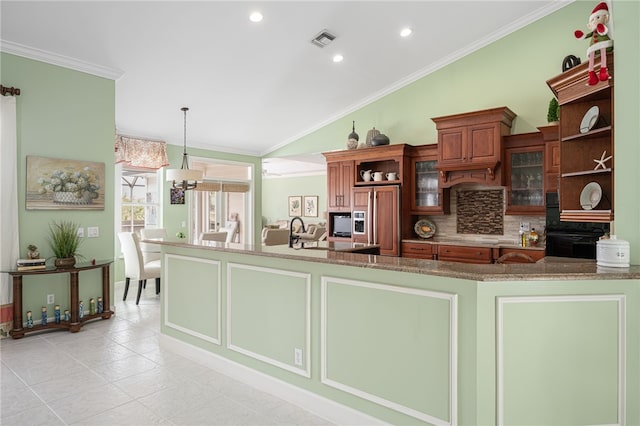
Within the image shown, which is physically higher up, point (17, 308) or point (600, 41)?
point (600, 41)

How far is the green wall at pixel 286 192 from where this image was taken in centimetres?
1239

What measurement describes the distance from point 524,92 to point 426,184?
1.67m

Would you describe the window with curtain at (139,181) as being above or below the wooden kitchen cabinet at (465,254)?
above

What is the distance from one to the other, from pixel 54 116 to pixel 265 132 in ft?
11.9

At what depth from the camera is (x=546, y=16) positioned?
463 cm

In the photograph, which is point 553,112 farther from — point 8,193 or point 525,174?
point 8,193

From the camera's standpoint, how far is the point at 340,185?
20.4 ft

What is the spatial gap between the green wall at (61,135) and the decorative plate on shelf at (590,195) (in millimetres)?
4739

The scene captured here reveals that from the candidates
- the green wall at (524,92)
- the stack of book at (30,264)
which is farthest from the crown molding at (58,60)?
the green wall at (524,92)

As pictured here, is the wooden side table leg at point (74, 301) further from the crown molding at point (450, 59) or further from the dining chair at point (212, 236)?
the crown molding at point (450, 59)

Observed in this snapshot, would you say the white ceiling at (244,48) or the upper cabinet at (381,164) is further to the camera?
the upper cabinet at (381,164)

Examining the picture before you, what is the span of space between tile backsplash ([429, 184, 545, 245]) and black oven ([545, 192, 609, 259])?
1.06 metres

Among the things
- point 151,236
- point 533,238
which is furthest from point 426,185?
point 151,236

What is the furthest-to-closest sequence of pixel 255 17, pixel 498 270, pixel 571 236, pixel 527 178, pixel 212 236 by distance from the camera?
pixel 212 236, pixel 527 178, pixel 255 17, pixel 571 236, pixel 498 270
